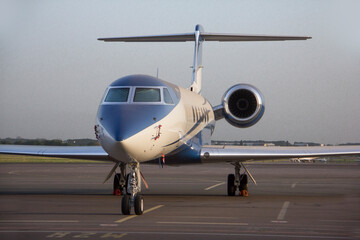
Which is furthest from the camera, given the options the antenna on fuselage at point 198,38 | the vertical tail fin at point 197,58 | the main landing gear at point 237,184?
the vertical tail fin at point 197,58

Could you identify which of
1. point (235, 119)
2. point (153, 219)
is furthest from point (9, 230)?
point (235, 119)

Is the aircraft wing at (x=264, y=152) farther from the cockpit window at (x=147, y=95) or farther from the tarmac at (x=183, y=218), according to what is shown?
the cockpit window at (x=147, y=95)

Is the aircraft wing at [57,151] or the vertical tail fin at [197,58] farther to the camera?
the vertical tail fin at [197,58]

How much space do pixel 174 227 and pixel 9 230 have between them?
9.37 feet

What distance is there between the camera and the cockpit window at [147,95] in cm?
1489

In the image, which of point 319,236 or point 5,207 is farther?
point 5,207

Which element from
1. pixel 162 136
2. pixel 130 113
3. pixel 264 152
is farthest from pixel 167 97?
pixel 264 152

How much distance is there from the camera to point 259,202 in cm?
1731

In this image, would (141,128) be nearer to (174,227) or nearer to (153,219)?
(153,219)

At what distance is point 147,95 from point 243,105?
30.0 feet

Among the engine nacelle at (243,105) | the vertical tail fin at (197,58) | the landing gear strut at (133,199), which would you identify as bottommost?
the landing gear strut at (133,199)

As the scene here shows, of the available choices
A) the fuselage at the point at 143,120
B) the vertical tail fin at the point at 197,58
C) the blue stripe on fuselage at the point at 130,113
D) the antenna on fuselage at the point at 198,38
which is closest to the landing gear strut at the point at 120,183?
the fuselage at the point at 143,120

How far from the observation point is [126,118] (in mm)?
13680

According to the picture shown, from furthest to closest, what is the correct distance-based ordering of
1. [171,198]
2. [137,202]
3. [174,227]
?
[171,198]
[137,202]
[174,227]
